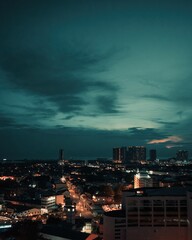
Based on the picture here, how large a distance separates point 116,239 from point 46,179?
30392mm

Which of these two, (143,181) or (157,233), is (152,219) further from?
(143,181)

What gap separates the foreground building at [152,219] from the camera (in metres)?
11.9

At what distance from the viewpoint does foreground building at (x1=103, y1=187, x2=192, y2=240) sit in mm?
11930

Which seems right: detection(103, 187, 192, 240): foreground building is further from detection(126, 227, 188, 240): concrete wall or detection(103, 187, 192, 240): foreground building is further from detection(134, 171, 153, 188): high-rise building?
detection(134, 171, 153, 188): high-rise building

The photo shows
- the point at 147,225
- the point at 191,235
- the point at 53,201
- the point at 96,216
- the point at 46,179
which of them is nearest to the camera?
the point at 191,235

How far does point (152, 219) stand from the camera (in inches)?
477

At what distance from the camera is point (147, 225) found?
39.7 feet

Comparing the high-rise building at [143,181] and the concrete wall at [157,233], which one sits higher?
the high-rise building at [143,181]

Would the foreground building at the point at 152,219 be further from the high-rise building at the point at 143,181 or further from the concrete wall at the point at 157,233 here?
the high-rise building at the point at 143,181

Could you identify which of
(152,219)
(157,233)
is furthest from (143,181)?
(157,233)

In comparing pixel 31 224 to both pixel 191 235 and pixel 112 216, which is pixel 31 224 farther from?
pixel 191 235

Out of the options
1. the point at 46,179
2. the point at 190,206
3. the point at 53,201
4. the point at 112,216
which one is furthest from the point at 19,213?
the point at 46,179

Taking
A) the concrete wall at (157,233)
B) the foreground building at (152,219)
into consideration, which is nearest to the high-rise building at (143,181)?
the foreground building at (152,219)

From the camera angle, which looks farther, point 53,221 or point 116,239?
point 53,221
